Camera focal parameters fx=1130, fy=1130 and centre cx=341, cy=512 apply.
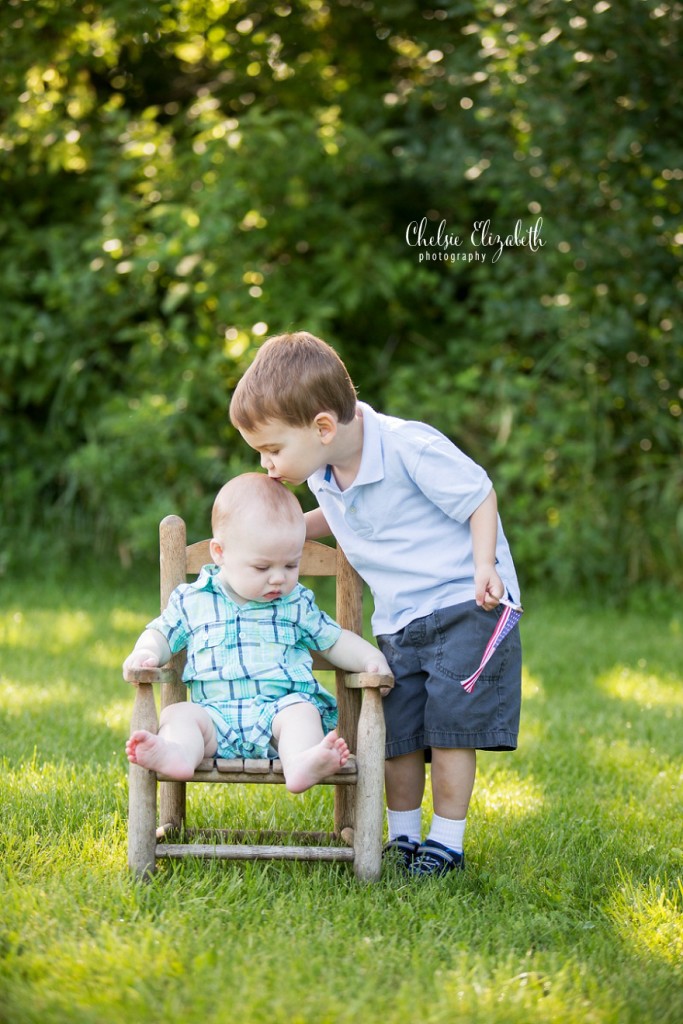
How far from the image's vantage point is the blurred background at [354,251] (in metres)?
6.39

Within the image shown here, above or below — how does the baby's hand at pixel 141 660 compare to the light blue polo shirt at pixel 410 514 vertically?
below

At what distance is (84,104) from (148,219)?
955 mm

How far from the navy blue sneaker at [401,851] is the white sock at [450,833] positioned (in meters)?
0.10

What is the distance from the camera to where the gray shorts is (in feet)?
9.28

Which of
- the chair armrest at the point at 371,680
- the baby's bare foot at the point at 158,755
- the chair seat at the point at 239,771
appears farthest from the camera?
the chair armrest at the point at 371,680

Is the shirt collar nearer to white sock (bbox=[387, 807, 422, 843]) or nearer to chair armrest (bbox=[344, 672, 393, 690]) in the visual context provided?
chair armrest (bbox=[344, 672, 393, 690])

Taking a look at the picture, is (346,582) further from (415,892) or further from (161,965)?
(161,965)

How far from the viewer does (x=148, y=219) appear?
6781 millimetres

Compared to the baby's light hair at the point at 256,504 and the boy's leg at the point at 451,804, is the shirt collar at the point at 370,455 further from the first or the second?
the boy's leg at the point at 451,804

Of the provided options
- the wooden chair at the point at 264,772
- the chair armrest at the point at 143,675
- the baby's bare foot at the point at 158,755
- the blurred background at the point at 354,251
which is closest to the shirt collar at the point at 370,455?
the wooden chair at the point at 264,772

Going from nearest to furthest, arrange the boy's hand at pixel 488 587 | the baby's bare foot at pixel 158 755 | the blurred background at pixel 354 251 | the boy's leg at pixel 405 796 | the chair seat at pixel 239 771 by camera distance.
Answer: the baby's bare foot at pixel 158 755, the chair seat at pixel 239 771, the boy's hand at pixel 488 587, the boy's leg at pixel 405 796, the blurred background at pixel 354 251

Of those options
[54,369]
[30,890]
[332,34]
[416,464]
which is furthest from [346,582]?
[332,34]

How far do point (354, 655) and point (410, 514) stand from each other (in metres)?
0.39

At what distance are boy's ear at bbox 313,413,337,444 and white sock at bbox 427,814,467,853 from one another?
3.34ft
